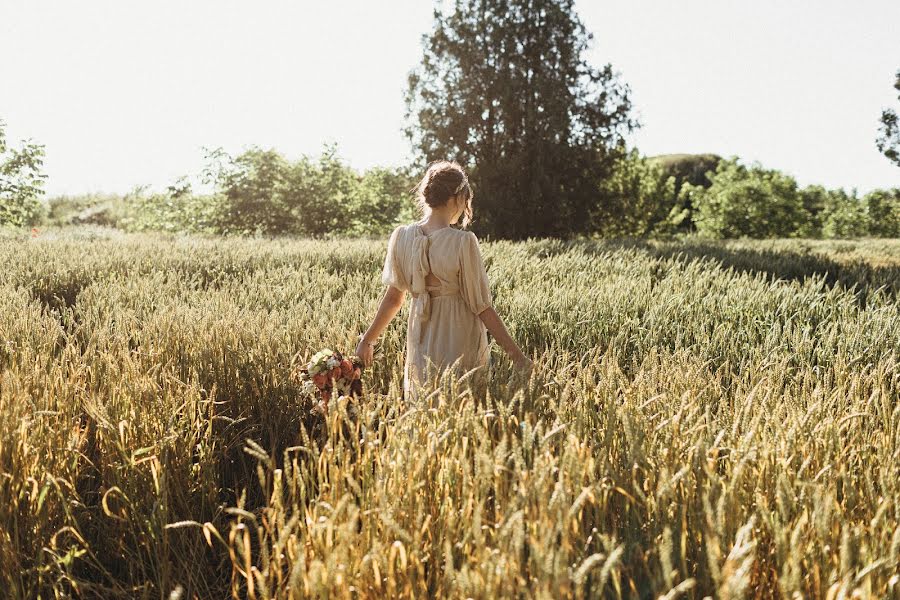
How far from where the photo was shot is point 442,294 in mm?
3201

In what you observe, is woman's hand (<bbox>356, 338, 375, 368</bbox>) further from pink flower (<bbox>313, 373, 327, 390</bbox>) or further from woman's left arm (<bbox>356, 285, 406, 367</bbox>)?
pink flower (<bbox>313, 373, 327, 390</bbox>)

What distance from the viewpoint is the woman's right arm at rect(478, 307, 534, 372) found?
9.76 feet

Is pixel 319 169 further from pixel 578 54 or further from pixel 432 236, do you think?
pixel 432 236

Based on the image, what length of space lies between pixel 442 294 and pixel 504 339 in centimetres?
39

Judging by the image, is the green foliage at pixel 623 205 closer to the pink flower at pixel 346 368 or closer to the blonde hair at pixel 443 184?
the blonde hair at pixel 443 184

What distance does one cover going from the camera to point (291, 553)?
1.65 meters

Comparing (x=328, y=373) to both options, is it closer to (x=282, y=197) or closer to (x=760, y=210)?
(x=282, y=197)

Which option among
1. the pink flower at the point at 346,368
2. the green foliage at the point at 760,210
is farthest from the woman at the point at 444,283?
the green foliage at the point at 760,210

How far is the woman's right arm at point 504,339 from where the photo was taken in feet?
9.76

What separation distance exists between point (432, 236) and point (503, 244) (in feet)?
25.4

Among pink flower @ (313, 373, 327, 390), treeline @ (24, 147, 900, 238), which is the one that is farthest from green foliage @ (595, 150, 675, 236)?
pink flower @ (313, 373, 327, 390)

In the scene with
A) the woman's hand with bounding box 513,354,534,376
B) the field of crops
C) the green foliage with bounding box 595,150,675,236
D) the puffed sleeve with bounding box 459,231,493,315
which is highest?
the green foliage with bounding box 595,150,675,236

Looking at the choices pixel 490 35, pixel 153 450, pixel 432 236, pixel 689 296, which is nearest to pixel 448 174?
pixel 432 236

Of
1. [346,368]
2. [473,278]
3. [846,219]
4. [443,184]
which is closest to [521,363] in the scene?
[473,278]
